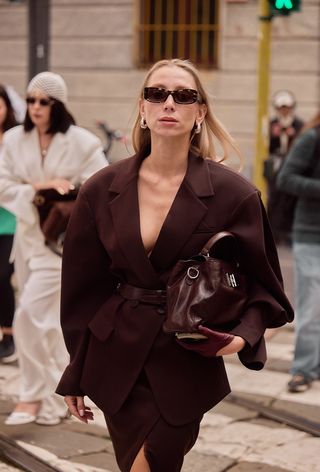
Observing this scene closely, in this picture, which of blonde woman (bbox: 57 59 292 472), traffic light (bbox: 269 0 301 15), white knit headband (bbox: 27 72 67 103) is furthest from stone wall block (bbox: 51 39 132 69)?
blonde woman (bbox: 57 59 292 472)

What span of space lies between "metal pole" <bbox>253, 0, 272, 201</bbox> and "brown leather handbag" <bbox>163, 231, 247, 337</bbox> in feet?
17.4

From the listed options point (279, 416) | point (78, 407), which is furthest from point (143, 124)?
point (279, 416)

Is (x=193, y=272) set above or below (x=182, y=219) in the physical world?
below

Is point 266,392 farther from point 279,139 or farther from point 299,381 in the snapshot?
point 279,139

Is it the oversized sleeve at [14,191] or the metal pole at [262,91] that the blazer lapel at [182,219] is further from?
the metal pole at [262,91]

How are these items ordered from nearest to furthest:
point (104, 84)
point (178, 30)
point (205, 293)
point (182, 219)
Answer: point (205, 293), point (182, 219), point (178, 30), point (104, 84)

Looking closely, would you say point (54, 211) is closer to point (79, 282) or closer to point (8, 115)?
point (8, 115)

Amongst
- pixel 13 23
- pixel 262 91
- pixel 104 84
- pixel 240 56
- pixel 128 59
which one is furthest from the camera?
pixel 13 23

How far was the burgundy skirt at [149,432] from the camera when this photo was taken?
3701 mm

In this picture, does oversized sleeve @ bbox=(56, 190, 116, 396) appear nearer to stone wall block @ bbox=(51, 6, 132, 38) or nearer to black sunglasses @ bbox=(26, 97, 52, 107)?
black sunglasses @ bbox=(26, 97, 52, 107)

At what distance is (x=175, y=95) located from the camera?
3801 mm

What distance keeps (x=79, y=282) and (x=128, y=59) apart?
1425 cm

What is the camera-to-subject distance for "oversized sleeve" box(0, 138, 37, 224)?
634 centimetres

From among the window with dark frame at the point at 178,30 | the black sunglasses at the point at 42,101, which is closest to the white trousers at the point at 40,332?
the black sunglasses at the point at 42,101
